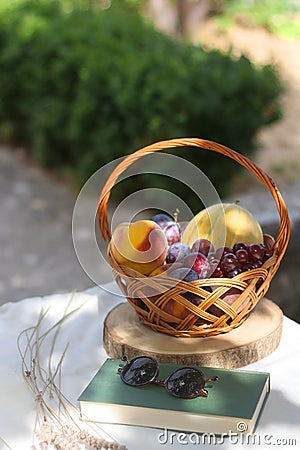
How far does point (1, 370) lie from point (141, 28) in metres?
4.19

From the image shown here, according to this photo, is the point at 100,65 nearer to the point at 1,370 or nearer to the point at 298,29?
the point at 1,370

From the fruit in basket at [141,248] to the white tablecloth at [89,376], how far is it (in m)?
0.25

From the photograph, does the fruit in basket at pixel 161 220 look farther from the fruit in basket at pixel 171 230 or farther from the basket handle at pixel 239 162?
the basket handle at pixel 239 162

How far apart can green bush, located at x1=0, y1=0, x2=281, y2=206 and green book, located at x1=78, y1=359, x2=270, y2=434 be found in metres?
3.00

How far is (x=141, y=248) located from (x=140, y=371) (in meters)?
0.30

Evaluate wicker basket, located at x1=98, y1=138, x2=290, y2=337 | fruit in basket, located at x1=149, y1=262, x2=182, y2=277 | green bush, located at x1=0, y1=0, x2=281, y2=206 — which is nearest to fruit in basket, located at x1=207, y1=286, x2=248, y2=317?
wicker basket, located at x1=98, y1=138, x2=290, y2=337

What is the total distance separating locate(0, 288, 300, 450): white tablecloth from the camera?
1592 mm

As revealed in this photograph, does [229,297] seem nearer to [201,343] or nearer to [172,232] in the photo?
[201,343]

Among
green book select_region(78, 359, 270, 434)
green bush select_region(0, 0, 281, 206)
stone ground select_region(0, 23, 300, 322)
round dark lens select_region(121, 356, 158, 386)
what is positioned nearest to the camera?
green book select_region(78, 359, 270, 434)

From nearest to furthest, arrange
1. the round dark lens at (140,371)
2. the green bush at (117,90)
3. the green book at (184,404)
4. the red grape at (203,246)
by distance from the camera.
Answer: the green book at (184,404)
the round dark lens at (140,371)
the red grape at (203,246)
the green bush at (117,90)

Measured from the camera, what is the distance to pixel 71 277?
4.39 metres

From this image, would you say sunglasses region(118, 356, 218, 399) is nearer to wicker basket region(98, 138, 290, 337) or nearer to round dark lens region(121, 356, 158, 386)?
round dark lens region(121, 356, 158, 386)

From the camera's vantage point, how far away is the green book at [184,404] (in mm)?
1578

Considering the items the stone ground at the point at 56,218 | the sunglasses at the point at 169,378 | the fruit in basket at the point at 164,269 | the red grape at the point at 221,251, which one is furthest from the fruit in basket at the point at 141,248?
the stone ground at the point at 56,218
